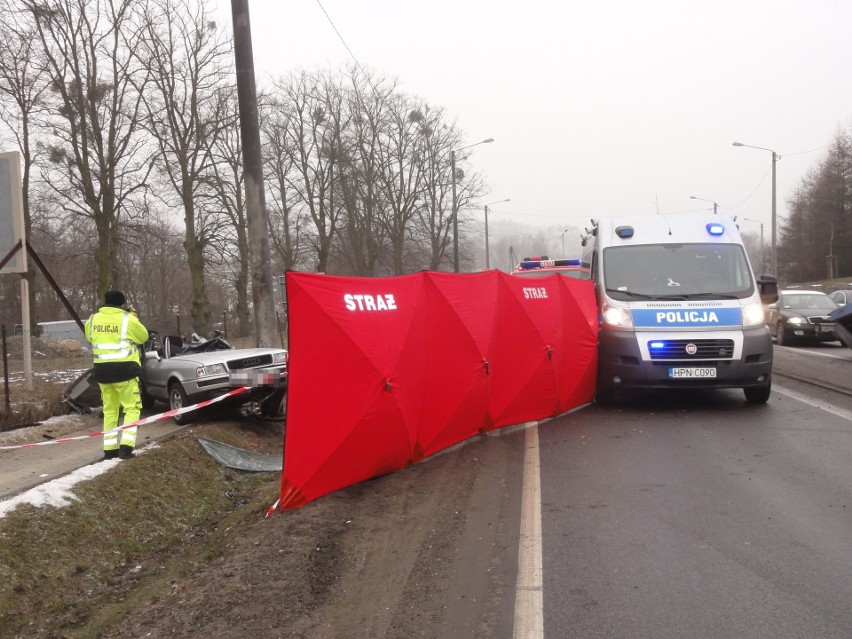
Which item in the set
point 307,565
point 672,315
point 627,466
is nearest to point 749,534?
point 627,466

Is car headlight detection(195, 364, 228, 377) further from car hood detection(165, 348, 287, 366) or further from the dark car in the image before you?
the dark car

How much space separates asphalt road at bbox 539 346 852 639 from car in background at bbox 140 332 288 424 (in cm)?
357

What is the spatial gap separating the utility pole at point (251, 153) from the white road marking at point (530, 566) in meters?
5.85

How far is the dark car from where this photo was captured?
65.6ft

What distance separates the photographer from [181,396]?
972cm

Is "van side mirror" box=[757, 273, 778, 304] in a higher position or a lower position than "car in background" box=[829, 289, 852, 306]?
higher

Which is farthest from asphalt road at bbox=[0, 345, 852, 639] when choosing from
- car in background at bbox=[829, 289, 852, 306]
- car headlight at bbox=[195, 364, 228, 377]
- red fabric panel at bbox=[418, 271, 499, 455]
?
car in background at bbox=[829, 289, 852, 306]

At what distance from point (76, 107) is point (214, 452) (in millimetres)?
21841

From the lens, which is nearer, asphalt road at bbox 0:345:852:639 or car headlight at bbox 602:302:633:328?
asphalt road at bbox 0:345:852:639

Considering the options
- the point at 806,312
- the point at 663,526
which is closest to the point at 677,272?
the point at 663,526

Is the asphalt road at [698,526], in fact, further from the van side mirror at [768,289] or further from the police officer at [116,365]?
the police officer at [116,365]

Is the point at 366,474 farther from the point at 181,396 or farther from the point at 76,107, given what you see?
the point at 76,107

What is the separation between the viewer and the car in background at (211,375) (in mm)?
9172

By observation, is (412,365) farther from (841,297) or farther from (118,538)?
(841,297)
